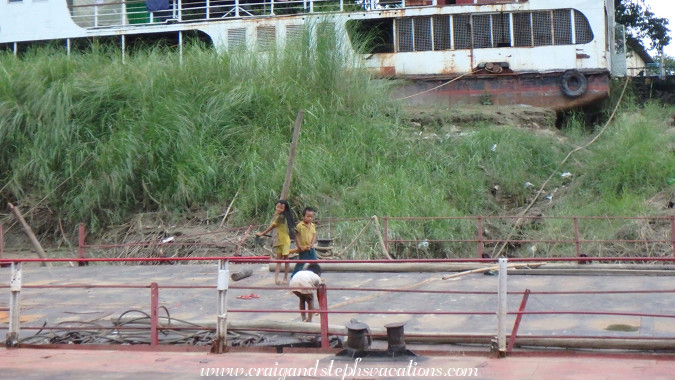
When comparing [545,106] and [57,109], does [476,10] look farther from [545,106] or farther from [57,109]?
[57,109]

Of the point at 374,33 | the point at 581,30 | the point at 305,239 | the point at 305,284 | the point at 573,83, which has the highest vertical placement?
the point at 374,33

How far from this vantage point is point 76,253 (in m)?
17.0

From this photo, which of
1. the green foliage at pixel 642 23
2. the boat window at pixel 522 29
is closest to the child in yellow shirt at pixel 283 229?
the boat window at pixel 522 29

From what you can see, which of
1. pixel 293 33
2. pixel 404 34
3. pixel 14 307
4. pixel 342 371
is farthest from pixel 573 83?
pixel 14 307

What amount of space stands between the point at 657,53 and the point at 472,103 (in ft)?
49.2

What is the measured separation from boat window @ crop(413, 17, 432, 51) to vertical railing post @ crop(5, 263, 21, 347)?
1533 cm

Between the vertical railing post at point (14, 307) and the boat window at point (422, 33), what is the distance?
50.3 ft

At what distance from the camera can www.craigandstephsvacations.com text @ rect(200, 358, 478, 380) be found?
6466 millimetres

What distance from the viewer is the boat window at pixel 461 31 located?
21391mm

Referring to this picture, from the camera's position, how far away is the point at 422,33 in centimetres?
2164

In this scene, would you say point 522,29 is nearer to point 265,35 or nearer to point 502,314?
point 265,35

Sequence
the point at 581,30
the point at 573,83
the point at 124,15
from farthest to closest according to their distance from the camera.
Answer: the point at 124,15
the point at 581,30
the point at 573,83

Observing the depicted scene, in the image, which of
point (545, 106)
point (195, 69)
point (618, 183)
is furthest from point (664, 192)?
point (195, 69)

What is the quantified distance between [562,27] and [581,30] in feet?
1.61
